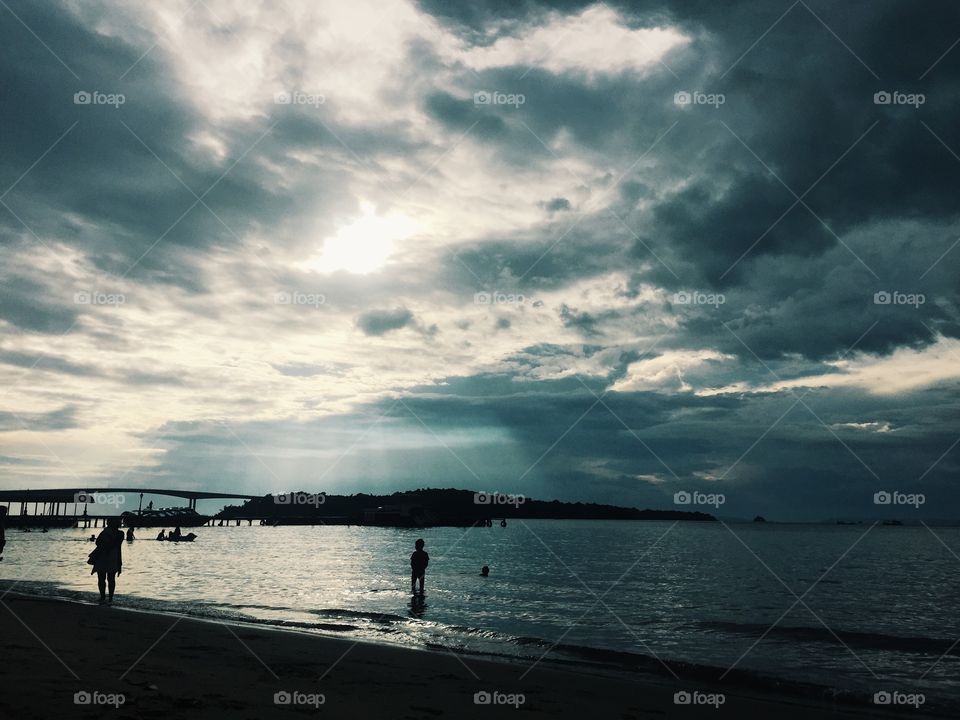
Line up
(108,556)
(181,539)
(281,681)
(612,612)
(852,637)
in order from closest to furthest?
(281,681) < (108,556) < (852,637) < (612,612) < (181,539)

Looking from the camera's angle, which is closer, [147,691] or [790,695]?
[147,691]

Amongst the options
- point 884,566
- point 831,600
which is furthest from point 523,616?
point 884,566

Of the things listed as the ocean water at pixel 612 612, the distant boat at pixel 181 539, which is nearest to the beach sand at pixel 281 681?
the ocean water at pixel 612 612

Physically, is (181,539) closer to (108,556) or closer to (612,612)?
(108,556)

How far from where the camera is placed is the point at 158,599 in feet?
100

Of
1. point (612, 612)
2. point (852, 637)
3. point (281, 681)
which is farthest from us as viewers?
point (612, 612)

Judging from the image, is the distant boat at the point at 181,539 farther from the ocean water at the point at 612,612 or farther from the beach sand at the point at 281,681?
the beach sand at the point at 281,681

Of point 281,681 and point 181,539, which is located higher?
point 281,681

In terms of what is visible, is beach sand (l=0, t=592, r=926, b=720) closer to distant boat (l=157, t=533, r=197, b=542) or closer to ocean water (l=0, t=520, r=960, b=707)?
ocean water (l=0, t=520, r=960, b=707)

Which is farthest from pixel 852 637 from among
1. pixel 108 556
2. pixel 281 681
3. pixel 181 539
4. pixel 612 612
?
pixel 181 539

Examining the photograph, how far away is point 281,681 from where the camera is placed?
42.7 feet

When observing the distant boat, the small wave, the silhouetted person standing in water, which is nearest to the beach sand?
the silhouetted person standing in water

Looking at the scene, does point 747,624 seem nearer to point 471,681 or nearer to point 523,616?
point 523,616

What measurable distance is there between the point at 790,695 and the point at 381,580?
32.2m
